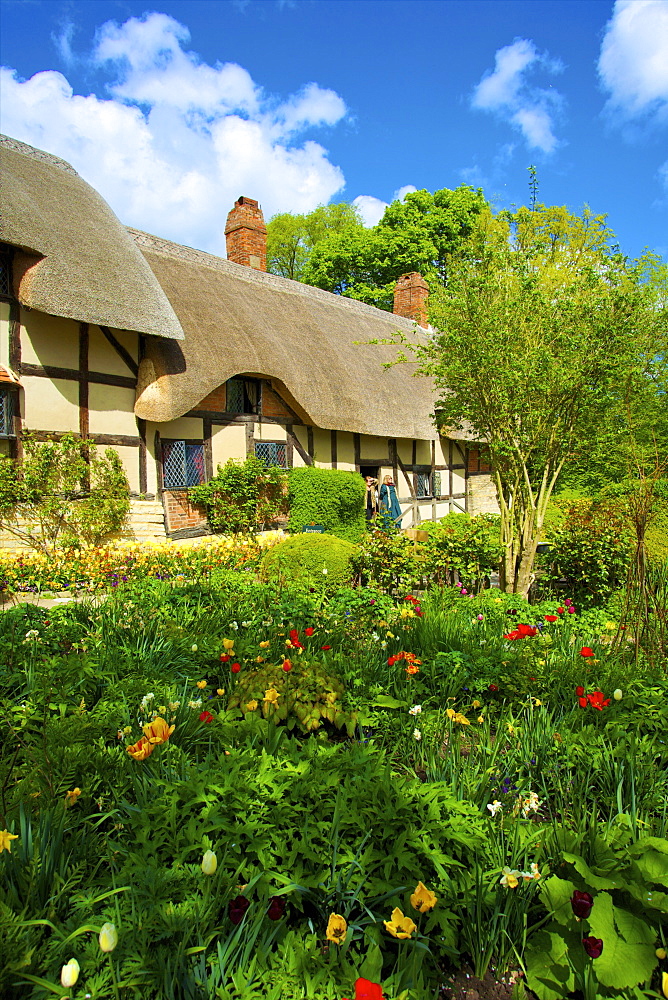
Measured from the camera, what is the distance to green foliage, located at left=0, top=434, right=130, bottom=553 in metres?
8.57

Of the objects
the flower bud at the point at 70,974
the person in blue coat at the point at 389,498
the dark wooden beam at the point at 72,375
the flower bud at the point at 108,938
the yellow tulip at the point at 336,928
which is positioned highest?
the dark wooden beam at the point at 72,375

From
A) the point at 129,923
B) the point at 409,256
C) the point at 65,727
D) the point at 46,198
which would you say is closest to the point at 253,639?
the point at 65,727

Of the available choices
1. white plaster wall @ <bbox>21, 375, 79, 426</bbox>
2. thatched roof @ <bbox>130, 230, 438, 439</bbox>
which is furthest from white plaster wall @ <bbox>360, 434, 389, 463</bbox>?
white plaster wall @ <bbox>21, 375, 79, 426</bbox>

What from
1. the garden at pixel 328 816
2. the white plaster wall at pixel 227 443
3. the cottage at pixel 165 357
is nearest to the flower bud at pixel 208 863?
the garden at pixel 328 816

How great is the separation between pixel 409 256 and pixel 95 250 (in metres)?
17.2

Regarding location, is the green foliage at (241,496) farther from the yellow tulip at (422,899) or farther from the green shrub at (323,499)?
the yellow tulip at (422,899)

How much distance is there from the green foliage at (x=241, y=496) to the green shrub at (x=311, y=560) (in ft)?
13.1

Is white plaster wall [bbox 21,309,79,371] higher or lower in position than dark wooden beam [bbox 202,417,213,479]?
higher

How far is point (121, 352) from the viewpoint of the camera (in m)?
9.80

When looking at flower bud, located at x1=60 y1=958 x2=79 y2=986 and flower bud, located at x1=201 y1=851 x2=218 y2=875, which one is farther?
flower bud, located at x1=201 y1=851 x2=218 y2=875

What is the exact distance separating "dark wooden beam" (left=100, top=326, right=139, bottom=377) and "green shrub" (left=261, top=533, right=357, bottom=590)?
4.69 metres

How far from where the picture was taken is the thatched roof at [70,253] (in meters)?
8.32

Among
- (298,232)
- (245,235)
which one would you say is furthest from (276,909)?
(298,232)

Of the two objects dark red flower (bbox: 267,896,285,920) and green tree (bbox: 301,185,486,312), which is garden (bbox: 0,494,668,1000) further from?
green tree (bbox: 301,185,486,312)
